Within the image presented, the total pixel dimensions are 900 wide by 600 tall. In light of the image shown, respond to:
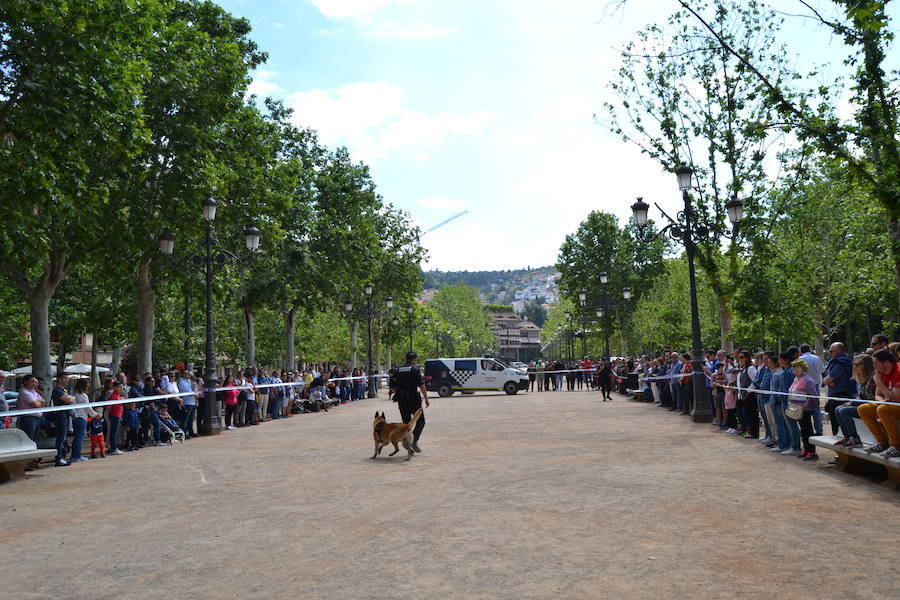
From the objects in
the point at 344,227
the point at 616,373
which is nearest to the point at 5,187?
the point at 344,227

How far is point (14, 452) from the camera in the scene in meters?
11.7

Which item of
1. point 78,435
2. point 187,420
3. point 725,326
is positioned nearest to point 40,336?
point 187,420

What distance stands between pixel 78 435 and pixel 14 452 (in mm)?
2796

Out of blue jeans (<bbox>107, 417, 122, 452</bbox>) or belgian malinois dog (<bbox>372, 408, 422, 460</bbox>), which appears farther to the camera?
blue jeans (<bbox>107, 417, 122, 452</bbox>)

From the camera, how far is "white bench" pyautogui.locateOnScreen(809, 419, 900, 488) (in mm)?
9038

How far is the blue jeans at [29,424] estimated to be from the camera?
13359 millimetres

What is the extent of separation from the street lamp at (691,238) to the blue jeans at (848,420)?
28.7ft

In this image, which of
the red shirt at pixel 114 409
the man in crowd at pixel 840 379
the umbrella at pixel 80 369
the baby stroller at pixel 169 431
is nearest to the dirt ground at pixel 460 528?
the man in crowd at pixel 840 379

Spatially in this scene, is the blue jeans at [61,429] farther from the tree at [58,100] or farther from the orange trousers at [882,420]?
the orange trousers at [882,420]

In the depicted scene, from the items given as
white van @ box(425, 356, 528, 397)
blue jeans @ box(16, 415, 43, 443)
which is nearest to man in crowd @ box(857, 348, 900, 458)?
blue jeans @ box(16, 415, 43, 443)

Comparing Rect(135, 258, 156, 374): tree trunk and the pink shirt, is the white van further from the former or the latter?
the pink shirt

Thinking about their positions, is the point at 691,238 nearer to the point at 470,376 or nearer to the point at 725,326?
the point at 725,326

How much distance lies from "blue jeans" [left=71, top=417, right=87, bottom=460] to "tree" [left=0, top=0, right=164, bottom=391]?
13.4ft

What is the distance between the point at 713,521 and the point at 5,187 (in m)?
14.2
